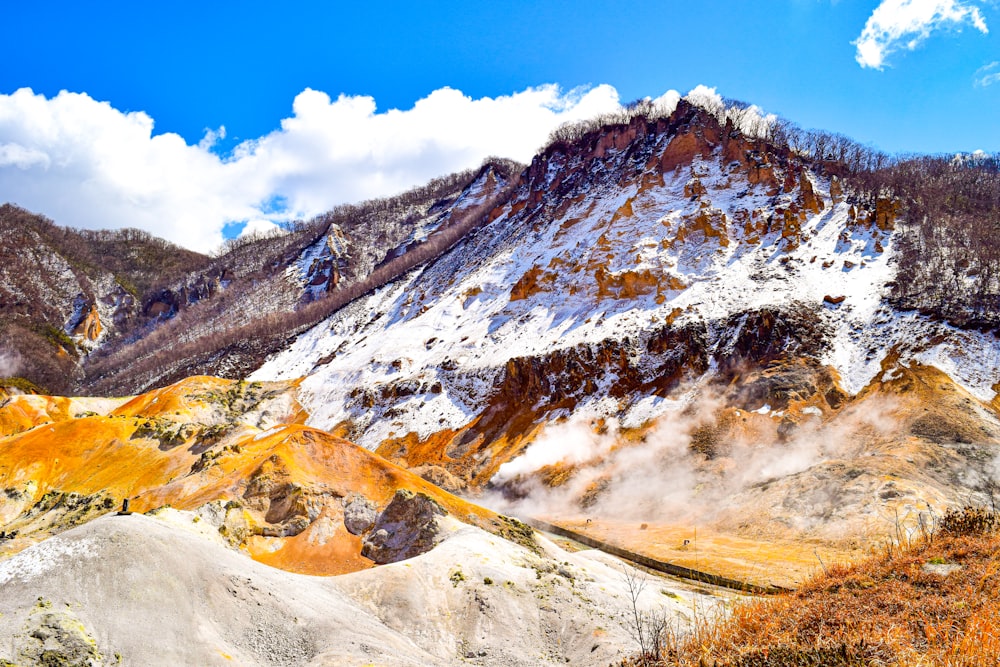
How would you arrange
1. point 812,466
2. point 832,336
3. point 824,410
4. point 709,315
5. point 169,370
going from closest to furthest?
point 812,466 < point 824,410 < point 832,336 < point 709,315 < point 169,370

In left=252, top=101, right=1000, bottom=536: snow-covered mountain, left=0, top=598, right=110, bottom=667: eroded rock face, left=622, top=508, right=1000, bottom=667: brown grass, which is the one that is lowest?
left=0, top=598, right=110, bottom=667: eroded rock face

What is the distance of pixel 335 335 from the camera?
276ft

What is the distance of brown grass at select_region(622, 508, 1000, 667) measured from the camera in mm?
5504

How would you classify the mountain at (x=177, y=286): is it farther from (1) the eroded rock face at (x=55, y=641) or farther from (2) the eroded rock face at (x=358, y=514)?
(1) the eroded rock face at (x=55, y=641)

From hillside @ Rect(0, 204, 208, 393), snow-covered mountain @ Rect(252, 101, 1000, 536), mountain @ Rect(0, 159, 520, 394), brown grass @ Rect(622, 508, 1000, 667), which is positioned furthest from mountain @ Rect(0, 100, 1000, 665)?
hillside @ Rect(0, 204, 208, 393)

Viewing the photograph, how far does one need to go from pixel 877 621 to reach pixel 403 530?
1729 cm

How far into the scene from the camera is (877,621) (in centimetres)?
685

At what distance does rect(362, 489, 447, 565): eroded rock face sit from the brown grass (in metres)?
13.7

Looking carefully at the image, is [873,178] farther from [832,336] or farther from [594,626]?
[594,626]

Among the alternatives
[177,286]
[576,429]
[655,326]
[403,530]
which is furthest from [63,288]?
[403,530]

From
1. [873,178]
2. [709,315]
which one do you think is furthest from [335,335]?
[873,178]

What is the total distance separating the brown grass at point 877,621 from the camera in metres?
5.50

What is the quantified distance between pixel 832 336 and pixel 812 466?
1447 centimetres

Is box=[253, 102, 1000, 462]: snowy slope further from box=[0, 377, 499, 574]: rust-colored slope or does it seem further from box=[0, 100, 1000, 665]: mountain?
box=[0, 377, 499, 574]: rust-colored slope
